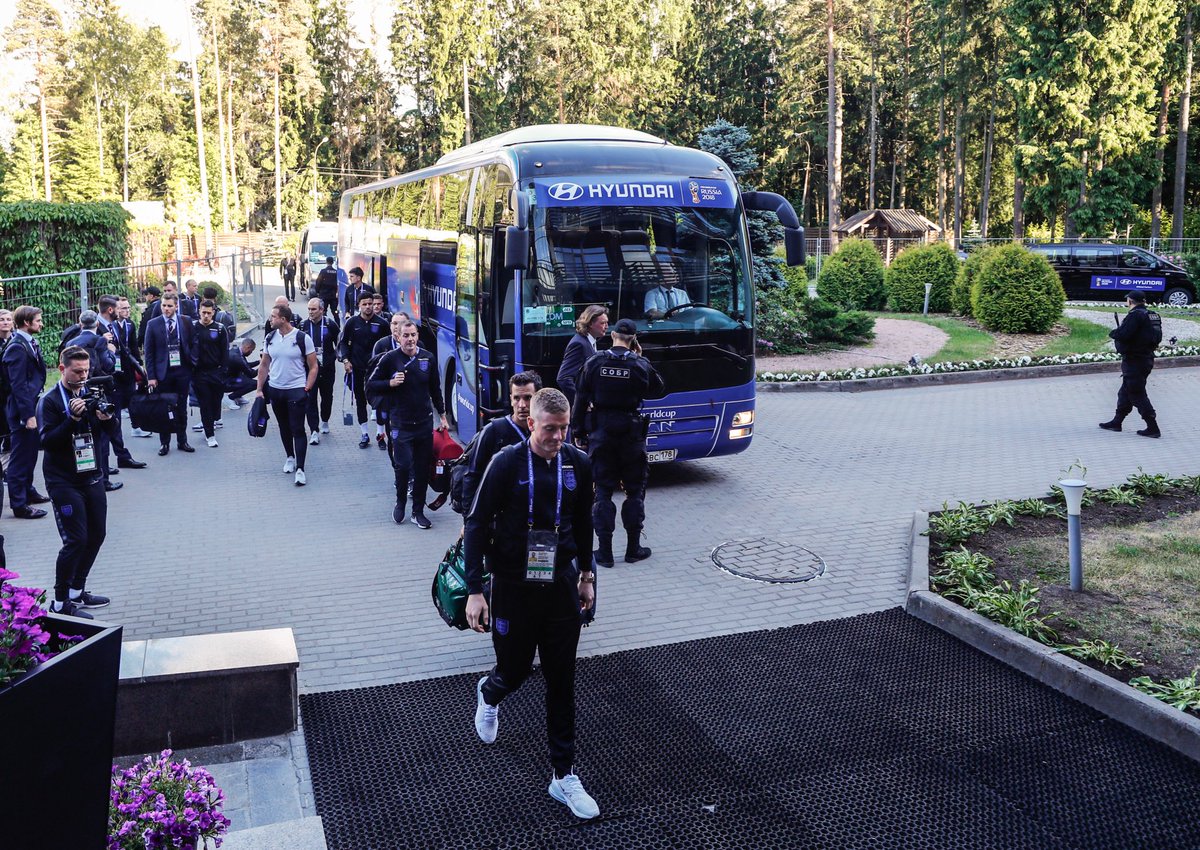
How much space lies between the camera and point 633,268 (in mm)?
10555

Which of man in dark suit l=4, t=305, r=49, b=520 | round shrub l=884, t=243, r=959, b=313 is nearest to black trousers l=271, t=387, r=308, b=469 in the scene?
man in dark suit l=4, t=305, r=49, b=520

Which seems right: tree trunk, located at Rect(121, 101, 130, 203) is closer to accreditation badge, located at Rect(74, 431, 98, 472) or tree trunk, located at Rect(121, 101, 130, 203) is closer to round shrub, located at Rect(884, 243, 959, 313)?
round shrub, located at Rect(884, 243, 959, 313)

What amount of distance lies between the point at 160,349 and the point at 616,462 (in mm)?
6945

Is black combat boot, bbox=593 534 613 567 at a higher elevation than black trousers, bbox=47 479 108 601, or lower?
lower

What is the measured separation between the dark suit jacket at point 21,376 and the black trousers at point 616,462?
5.22 m

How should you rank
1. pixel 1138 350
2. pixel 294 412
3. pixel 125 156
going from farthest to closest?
pixel 125 156 → pixel 1138 350 → pixel 294 412

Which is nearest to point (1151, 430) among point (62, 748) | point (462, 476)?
point (462, 476)

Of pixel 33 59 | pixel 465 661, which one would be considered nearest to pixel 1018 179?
pixel 465 661

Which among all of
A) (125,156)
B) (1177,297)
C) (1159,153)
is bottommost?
(1177,297)

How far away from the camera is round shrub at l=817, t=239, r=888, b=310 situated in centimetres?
2995

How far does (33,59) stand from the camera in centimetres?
6800

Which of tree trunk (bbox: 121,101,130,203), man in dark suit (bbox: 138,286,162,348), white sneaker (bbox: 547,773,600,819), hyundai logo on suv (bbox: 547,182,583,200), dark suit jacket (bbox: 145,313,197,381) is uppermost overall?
tree trunk (bbox: 121,101,130,203)

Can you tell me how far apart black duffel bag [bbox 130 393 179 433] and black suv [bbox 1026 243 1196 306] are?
92.7 feet

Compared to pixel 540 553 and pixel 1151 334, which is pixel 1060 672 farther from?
pixel 1151 334
